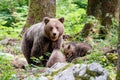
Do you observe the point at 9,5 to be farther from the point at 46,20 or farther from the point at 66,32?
the point at 46,20

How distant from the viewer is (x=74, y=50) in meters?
11.4

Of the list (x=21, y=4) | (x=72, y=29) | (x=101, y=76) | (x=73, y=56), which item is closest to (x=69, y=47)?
(x=73, y=56)

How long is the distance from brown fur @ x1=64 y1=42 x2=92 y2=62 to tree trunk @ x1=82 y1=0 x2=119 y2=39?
1.79 meters

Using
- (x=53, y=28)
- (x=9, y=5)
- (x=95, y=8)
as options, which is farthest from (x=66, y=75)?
(x=9, y=5)

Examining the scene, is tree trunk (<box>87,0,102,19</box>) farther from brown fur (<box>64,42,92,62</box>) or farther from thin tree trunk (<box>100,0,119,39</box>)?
brown fur (<box>64,42,92,62</box>)

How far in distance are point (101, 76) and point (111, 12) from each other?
767 centimetres

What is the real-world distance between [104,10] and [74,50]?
2601 millimetres

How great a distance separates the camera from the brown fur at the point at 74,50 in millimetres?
11127

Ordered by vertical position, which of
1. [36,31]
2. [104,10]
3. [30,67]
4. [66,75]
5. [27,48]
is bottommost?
[27,48]

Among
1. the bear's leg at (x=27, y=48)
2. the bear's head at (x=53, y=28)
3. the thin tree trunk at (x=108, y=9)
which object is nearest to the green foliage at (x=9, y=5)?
the thin tree trunk at (x=108, y=9)

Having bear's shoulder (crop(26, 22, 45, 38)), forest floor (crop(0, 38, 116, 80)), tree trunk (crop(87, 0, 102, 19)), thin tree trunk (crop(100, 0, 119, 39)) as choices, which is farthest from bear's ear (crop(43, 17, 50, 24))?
tree trunk (crop(87, 0, 102, 19))

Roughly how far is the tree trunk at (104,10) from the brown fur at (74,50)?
1.79 metres

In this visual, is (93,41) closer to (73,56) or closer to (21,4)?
(73,56)

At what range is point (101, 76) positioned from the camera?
5.83 meters
